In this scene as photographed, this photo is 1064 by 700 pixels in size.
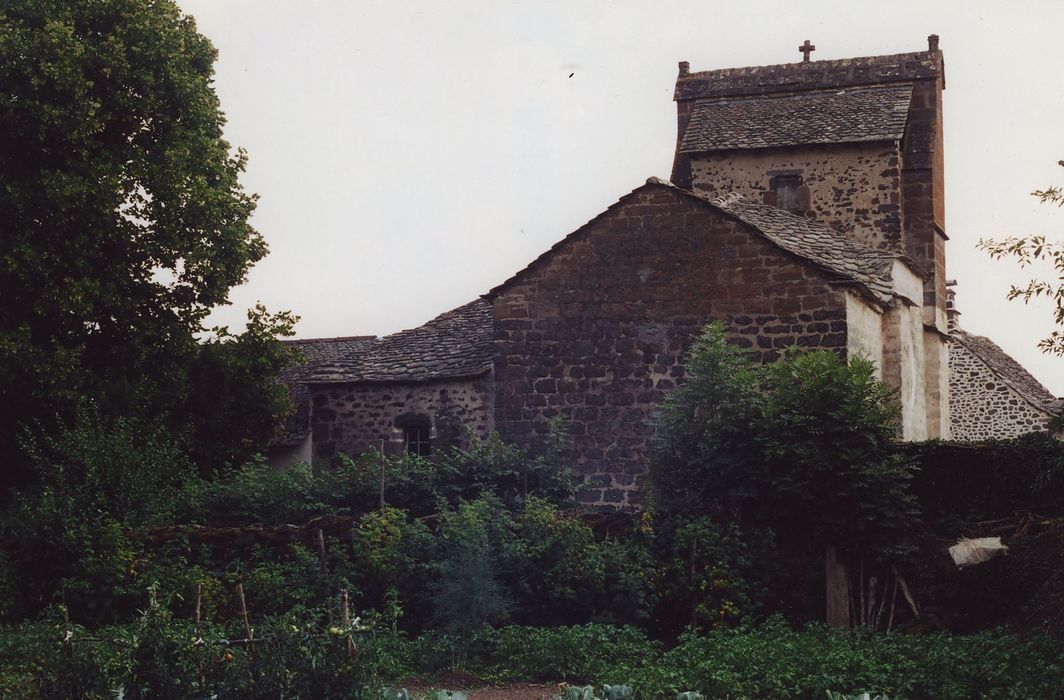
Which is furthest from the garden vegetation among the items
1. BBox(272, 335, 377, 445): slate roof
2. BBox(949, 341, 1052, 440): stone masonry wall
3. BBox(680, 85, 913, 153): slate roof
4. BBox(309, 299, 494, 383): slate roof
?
BBox(949, 341, 1052, 440): stone masonry wall

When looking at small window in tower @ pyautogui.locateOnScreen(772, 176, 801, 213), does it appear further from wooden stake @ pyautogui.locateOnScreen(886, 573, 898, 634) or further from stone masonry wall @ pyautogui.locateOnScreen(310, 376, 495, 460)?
wooden stake @ pyautogui.locateOnScreen(886, 573, 898, 634)

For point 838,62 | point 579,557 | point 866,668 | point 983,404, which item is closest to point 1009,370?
point 983,404

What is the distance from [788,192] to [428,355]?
9133 millimetres

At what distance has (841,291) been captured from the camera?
839 inches

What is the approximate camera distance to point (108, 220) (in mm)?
24109

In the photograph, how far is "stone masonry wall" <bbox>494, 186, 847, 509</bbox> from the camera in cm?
2178

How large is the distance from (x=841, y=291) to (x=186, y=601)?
11.2 m

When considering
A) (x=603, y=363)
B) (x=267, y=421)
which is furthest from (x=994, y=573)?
(x=267, y=421)

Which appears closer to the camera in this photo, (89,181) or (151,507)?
(151,507)

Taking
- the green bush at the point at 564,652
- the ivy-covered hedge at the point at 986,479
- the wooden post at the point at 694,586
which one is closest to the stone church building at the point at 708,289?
the ivy-covered hedge at the point at 986,479

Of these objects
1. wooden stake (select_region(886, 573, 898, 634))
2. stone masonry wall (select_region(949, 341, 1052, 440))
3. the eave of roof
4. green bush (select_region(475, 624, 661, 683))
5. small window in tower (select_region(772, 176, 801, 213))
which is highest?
small window in tower (select_region(772, 176, 801, 213))

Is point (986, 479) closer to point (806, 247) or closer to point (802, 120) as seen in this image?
point (806, 247)

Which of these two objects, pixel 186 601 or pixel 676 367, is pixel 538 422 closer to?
pixel 676 367

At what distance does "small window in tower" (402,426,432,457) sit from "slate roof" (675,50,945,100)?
12223mm
